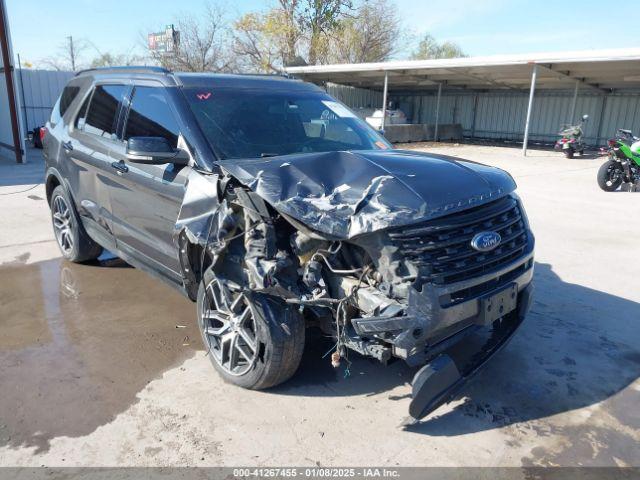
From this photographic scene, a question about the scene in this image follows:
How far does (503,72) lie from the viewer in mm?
20125

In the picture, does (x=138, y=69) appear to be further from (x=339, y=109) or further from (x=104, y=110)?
(x=339, y=109)

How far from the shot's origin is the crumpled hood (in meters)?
2.65

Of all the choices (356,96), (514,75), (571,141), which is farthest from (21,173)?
(356,96)

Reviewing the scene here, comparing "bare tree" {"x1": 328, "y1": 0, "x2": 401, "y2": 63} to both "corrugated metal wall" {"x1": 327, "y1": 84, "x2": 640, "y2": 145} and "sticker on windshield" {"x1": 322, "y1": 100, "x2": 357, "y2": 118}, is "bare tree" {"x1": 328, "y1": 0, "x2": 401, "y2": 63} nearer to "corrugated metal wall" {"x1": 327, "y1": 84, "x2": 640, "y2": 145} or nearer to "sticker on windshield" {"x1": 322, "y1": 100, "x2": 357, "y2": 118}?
"corrugated metal wall" {"x1": 327, "y1": 84, "x2": 640, "y2": 145}

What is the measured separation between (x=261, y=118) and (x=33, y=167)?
38.7 feet

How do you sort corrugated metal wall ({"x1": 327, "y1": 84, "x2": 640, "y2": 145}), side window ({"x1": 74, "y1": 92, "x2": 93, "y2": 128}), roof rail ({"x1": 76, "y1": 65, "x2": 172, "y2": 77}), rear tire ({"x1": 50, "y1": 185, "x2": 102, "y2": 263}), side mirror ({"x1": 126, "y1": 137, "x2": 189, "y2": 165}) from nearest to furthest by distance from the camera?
1. side mirror ({"x1": 126, "y1": 137, "x2": 189, "y2": 165})
2. roof rail ({"x1": 76, "y1": 65, "x2": 172, "y2": 77})
3. side window ({"x1": 74, "y1": 92, "x2": 93, "y2": 128})
4. rear tire ({"x1": 50, "y1": 185, "x2": 102, "y2": 263})
5. corrugated metal wall ({"x1": 327, "y1": 84, "x2": 640, "y2": 145})

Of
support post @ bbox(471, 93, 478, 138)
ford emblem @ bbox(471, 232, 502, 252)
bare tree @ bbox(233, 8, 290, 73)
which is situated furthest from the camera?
bare tree @ bbox(233, 8, 290, 73)

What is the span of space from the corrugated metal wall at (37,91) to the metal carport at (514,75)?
10405 millimetres

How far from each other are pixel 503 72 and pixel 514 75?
31.6 inches

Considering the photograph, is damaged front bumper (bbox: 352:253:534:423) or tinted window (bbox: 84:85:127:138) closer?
damaged front bumper (bbox: 352:253:534:423)

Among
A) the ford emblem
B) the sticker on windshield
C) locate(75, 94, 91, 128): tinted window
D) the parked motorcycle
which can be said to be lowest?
the parked motorcycle

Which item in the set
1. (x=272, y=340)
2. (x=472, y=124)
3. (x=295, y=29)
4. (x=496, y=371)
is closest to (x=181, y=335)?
(x=272, y=340)

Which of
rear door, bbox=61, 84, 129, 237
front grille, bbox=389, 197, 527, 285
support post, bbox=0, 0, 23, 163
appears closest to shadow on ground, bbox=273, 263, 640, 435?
front grille, bbox=389, 197, 527, 285

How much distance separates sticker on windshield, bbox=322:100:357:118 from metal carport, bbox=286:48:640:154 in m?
13.6
